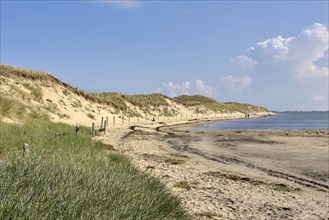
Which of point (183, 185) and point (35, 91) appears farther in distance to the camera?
point (35, 91)

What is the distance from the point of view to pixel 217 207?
403 inches

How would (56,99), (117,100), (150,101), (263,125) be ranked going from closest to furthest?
1. (56,99)
2. (117,100)
3. (263,125)
4. (150,101)

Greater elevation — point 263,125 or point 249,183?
point 263,125

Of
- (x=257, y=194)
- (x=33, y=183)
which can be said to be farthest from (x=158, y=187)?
(x=257, y=194)

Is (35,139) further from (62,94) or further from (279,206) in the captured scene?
(62,94)

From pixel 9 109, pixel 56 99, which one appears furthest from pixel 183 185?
pixel 56 99

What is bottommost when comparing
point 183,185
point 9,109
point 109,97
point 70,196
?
point 183,185

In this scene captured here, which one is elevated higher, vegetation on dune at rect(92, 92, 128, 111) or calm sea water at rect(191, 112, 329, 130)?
vegetation on dune at rect(92, 92, 128, 111)

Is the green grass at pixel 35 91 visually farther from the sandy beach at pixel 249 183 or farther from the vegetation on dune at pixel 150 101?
the vegetation on dune at pixel 150 101

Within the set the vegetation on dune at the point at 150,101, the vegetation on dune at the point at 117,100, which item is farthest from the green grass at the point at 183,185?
the vegetation on dune at the point at 150,101

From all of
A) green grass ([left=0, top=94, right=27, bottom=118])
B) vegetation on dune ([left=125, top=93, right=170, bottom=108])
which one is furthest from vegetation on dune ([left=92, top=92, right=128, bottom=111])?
green grass ([left=0, top=94, right=27, bottom=118])

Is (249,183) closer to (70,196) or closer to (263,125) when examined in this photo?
(70,196)

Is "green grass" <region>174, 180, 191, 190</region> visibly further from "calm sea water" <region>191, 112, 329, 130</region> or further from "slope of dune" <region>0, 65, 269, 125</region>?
"calm sea water" <region>191, 112, 329, 130</region>

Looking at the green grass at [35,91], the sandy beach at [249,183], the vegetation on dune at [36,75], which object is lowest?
the sandy beach at [249,183]
